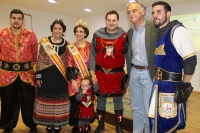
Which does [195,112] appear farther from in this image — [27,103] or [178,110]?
[27,103]

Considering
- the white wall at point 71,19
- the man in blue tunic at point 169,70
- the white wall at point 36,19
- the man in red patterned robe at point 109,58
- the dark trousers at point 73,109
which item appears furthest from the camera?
the white wall at point 36,19

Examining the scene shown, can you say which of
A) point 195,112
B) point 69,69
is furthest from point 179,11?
point 69,69

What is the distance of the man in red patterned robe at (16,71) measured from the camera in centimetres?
230

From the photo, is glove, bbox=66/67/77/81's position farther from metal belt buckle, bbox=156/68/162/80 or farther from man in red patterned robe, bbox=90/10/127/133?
metal belt buckle, bbox=156/68/162/80

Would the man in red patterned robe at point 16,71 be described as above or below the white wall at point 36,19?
below

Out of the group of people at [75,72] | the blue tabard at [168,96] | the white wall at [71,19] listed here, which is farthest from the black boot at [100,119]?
the white wall at [71,19]

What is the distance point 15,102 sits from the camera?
2461mm

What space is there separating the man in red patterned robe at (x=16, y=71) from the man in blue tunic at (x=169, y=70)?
5.00 feet

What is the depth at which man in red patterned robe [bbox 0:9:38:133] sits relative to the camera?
230cm

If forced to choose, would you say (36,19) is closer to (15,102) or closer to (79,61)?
(15,102)

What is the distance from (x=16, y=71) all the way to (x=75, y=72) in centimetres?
69

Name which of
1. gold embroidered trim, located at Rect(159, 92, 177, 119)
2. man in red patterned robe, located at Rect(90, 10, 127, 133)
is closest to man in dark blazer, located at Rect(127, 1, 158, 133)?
man in red patterned robe, located at Rect(90, 10, 127, 133)

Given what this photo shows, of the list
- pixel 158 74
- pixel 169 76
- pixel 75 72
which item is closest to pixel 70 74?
pixel 75 72

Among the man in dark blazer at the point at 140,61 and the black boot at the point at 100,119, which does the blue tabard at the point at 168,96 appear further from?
the black boot at the point at 100,119
